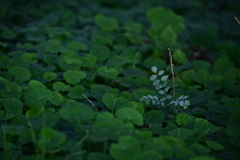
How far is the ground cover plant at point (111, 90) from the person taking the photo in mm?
1357

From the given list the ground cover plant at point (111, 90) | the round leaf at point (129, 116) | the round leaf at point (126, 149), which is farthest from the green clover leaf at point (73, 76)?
the round leaf at point (126, 149)

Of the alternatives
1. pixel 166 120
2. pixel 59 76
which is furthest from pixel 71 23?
pixel 166 120

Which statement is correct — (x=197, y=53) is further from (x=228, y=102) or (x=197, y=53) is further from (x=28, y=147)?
(x=28, y=147)

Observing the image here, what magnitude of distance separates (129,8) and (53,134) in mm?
3555

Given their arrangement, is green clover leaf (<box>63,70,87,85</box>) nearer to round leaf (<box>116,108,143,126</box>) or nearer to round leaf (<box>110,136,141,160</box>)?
round leaf (<box>116,108,143,126</box>)

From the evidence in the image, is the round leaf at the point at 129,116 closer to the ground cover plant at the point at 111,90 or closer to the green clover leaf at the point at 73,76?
the ground cover plant at the point at 111,90

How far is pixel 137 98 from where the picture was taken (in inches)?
75.1

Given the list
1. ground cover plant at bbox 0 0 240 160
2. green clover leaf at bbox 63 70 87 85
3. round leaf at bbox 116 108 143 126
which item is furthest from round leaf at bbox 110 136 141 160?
green clover leaf at bbox 63 70 87 85

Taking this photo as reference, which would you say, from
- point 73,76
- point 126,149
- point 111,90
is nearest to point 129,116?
point 126,149

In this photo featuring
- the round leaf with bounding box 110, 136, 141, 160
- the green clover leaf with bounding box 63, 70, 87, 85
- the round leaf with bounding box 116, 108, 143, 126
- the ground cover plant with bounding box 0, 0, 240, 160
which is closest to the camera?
the round leaf with bounding box 110, 136, 141, 160

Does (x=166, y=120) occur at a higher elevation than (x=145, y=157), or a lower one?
lower

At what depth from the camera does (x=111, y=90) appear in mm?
1877

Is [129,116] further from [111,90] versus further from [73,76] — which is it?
[73,76]

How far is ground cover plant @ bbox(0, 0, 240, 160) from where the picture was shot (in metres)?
1.36
